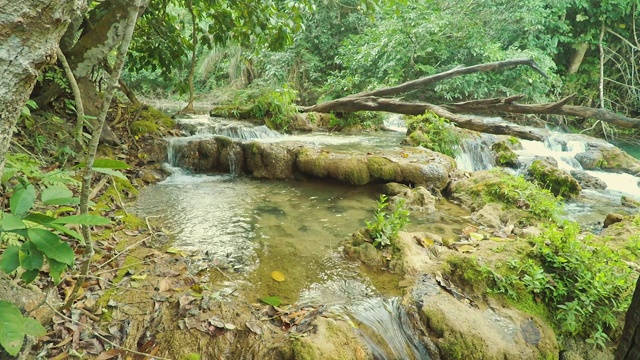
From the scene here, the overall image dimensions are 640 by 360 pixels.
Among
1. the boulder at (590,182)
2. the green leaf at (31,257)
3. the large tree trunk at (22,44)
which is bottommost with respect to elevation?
the boulder at (590,182)

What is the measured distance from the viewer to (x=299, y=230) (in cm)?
440

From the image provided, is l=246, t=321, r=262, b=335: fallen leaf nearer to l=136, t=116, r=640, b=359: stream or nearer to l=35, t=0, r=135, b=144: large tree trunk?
l=136, t=116, r=640, b=359: stream

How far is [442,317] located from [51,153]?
16.9 feet

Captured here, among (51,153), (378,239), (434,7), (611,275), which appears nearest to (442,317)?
(378,239)

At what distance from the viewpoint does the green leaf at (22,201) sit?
51.0 inches

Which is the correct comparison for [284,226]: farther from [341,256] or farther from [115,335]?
[115,335]

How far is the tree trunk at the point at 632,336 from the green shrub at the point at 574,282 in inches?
71.8

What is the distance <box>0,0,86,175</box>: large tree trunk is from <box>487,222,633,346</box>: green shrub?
346 centimetres

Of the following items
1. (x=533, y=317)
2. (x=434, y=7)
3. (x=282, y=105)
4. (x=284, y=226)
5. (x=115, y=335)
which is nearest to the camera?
(x=115, y=335)

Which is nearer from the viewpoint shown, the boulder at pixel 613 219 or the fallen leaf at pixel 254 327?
the fallen leaf at pixel 254 327

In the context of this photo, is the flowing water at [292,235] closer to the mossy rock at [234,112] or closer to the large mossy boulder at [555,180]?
the large mossy boulder at [555,180]

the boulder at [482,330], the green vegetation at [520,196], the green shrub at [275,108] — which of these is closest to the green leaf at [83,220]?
the boulder at [482,330]

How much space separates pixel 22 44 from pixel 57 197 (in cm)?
66

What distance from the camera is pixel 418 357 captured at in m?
2.69
